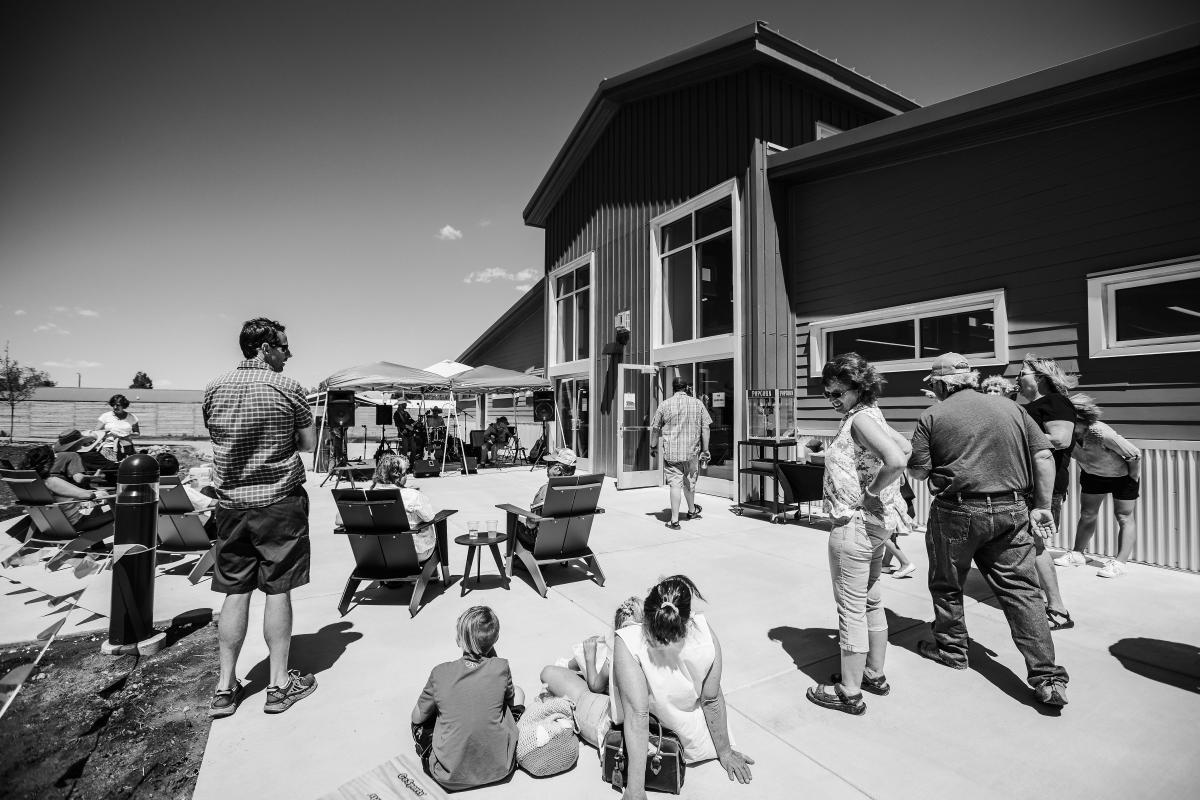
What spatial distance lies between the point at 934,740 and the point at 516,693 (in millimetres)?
1801

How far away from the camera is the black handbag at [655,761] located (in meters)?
2.08

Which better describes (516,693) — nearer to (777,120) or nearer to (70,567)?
(70,567)

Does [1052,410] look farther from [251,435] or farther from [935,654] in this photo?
[251,435]

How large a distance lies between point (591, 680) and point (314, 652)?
1812 millimetres

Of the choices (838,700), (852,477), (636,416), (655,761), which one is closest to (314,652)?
(655,761)

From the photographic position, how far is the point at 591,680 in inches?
106

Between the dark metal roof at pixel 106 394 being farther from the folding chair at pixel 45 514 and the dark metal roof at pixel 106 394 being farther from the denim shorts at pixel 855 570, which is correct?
the denim shorts at pixel 855 570

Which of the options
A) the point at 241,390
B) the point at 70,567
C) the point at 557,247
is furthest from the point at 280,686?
the point at 557,247

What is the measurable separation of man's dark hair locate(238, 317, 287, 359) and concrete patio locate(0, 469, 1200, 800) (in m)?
1.76

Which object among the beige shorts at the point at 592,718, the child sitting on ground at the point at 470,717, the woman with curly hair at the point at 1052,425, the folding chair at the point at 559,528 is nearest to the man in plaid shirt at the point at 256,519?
the child sitting on ground at the point at 470,717

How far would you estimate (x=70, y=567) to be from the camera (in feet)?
16.6

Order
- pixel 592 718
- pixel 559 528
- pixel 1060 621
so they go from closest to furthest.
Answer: pixel 592 718 < pixel 1060 621 < pixel 559 528

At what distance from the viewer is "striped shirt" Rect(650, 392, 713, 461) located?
22.4 feet

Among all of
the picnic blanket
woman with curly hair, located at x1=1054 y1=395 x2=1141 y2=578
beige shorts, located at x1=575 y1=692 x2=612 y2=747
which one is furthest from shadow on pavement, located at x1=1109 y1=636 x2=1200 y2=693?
the picnic blanket
